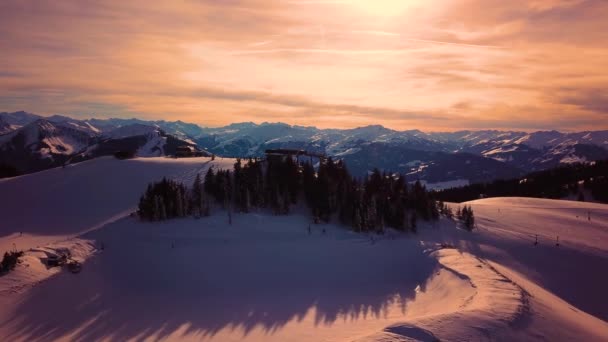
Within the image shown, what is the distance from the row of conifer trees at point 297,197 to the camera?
55.8 m

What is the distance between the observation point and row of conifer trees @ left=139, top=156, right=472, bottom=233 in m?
55.8

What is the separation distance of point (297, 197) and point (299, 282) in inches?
992

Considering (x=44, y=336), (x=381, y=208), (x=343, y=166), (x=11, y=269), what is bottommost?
(x=44, y=336)

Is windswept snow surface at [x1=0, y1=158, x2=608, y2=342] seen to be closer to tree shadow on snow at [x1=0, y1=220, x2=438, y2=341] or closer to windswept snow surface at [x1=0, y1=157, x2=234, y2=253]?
tree shadow on snow at [x1=0, y1=220, x2=438, y2=341]

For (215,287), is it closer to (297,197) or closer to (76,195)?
(297,197)

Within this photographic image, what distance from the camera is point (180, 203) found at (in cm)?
5566

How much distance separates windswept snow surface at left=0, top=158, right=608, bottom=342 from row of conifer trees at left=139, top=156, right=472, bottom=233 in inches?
95.1

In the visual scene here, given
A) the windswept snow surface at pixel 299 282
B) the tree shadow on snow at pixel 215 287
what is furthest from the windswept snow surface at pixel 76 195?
the tree shadow on snow at pixel 215 287

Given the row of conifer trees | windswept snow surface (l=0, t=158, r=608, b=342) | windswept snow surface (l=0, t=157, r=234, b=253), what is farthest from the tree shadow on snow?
windswept snow surface (l=0, t=157, r=234, b=253)

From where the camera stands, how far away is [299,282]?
129 ft

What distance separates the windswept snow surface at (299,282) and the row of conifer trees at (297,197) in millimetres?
2416

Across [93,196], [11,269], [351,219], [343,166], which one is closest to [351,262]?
[351,219]

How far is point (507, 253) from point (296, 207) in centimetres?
3197

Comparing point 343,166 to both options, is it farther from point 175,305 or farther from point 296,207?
point 175,305
